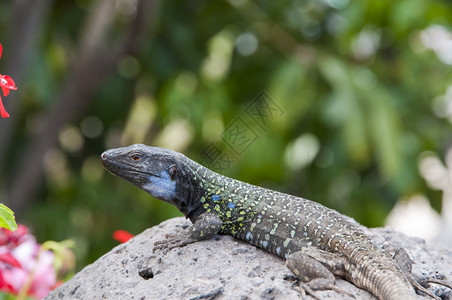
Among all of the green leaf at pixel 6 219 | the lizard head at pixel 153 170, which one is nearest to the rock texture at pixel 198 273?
the lizard head at pixel 153 170

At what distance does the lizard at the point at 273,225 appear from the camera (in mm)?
2348

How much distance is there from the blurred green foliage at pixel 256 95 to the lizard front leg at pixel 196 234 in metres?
2.54

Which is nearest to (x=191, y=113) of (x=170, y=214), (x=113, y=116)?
(x=170, y=214)

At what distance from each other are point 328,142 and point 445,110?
4.42ft

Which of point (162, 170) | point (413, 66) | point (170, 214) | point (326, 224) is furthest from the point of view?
point (413, 66)

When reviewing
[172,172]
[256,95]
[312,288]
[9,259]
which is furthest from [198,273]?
[256,95]

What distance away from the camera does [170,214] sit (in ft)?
17.3

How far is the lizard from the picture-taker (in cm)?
235

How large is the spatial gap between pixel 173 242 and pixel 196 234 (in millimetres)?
112

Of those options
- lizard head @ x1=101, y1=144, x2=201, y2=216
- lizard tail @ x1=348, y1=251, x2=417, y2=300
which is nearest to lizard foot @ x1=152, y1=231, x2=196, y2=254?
lizard head @ x1=101, y1=144, x2=201, y2=216

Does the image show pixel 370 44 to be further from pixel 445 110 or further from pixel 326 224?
pixel 326 224

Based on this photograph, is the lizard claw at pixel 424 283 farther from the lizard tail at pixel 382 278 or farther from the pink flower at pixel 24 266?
the pink flower at pixel 24 266

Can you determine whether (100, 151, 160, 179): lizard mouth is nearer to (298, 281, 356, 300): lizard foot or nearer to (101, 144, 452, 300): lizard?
(101, 144, 452, 300): lizard

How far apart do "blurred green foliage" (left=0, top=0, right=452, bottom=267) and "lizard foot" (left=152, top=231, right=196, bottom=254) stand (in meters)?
2.55
